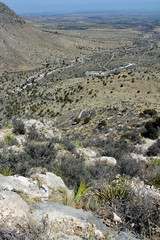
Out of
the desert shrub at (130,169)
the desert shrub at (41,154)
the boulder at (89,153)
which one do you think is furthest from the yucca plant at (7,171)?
the boulder at (89,153)

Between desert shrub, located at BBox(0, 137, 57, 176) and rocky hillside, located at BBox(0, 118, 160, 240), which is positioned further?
desert shrub, located at BBox(0, 137, 57, 176)

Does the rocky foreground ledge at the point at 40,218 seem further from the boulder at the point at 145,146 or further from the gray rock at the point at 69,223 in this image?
the boulder at the point at 145,146

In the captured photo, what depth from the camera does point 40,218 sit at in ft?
8.28

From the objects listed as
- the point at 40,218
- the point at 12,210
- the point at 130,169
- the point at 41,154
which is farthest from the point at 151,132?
the point at 12,210

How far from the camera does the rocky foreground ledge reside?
2209 mm

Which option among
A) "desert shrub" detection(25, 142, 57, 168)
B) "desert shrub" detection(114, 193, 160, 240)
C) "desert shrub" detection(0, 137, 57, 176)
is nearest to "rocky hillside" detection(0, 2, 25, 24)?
"desert shrub" detection(25, 142, 57, 168)

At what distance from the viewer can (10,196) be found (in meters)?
2.70

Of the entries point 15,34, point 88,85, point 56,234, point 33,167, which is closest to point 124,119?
point 33,167

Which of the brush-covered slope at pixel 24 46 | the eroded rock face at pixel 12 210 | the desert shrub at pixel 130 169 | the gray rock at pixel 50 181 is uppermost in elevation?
the brush-covered slope at pixel 24 46

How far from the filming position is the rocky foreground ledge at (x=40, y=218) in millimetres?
2209

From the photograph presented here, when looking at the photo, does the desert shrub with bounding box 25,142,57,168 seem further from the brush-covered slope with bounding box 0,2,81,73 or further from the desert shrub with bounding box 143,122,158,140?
the brush-covered slope with bounding box 0,2,81,73

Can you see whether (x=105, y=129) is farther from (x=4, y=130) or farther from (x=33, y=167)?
(x=33, y=167)

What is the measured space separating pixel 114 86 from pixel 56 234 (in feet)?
83.8

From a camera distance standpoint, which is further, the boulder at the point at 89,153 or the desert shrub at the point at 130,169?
the boulder at the point at 89,153
